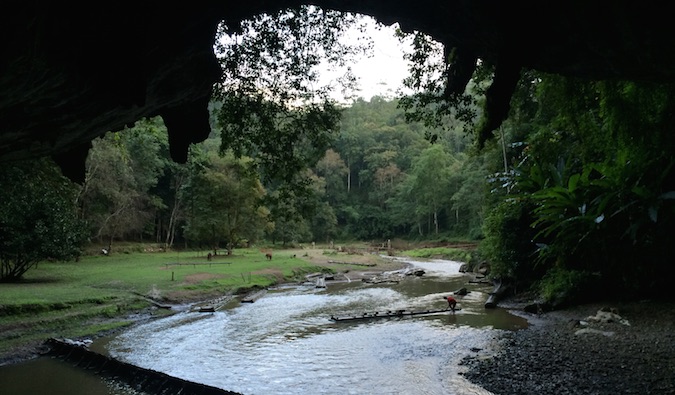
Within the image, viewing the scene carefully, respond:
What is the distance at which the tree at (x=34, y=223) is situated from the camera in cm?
1861

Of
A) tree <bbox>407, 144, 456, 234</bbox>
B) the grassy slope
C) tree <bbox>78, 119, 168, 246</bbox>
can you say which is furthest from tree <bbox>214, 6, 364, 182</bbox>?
tree <bbox>407, 144, 456, 234</bbox>

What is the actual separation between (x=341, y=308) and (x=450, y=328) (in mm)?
5702

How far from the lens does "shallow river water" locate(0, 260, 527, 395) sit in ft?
29.2

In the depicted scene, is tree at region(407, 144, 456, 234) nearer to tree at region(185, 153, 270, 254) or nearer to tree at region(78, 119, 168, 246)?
tree at region(185, 153, 270, 254)

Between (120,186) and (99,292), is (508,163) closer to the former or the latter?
(99,292)

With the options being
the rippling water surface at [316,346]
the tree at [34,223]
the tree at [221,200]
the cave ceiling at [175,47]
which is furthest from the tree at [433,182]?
the cave ceiling at [175,47]

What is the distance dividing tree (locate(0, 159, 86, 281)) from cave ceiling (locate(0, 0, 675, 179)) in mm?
13339

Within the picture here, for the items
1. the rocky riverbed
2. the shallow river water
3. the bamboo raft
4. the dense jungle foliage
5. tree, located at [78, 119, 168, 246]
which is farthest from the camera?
tree, located at [78, 119, 168, 246]

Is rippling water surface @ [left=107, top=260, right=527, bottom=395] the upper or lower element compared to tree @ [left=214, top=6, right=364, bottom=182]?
lower

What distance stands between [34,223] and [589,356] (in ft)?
75.3

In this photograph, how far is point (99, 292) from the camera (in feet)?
58.2

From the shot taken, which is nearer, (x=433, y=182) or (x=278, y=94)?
(x=278, y=94)

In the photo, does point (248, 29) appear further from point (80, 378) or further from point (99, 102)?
point (80, 378)

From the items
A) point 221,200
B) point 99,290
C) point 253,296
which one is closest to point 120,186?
point 221,200
